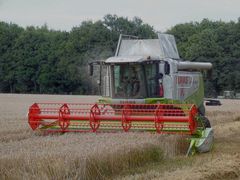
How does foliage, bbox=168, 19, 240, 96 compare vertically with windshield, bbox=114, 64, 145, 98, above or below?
above

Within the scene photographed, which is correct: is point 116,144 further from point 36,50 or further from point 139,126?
point 36,50

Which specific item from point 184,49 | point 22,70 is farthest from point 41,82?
point 184,49

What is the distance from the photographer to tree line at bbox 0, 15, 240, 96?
60.3 metres

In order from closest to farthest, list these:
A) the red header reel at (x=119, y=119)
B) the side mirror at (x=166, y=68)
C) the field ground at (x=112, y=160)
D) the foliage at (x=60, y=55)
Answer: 1. the field ground at (x=112, y=160)
2. the red header reel at (x=119, y=119)
3. the side mirror at (x=166, y=68)
4. the foliage at (x=60, y=55)

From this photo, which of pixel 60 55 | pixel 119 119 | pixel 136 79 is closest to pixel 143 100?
pixel 136 79

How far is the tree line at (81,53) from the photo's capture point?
60344 millimetres

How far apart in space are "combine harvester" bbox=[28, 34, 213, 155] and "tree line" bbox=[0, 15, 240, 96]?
41.9 m

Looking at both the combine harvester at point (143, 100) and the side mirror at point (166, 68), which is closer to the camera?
the combine harvester at point (143, 100)

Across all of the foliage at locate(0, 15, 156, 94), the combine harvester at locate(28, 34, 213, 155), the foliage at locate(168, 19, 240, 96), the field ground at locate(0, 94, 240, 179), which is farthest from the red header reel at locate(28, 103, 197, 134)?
the foliage at locate(0, 15, 156, 94)

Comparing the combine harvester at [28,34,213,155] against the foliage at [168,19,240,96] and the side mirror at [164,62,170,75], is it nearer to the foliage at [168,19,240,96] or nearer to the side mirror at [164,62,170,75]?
the side mirror at [164,62,170,75]

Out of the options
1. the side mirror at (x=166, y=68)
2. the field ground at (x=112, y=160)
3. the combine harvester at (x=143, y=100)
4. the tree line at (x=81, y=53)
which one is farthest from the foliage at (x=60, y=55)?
the field ground at (x=112, y=160)

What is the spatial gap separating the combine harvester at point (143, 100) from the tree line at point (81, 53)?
137ft

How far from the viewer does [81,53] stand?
210 feet

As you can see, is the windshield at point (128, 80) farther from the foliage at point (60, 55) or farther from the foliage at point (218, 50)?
the foliage at point (60, 55)
